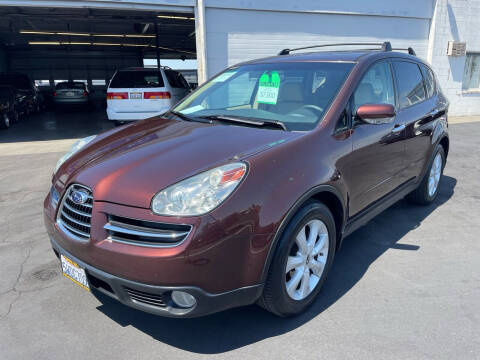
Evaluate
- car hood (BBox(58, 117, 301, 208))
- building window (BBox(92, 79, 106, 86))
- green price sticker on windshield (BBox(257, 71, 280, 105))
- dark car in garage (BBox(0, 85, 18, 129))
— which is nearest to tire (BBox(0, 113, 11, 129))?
dark car in garage (BBox(0, 85, 18, 129))

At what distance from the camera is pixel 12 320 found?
101 inches

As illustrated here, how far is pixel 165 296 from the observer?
2.01 metres

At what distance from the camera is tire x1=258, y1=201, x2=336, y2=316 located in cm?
222

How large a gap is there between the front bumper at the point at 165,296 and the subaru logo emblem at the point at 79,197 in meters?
0.36

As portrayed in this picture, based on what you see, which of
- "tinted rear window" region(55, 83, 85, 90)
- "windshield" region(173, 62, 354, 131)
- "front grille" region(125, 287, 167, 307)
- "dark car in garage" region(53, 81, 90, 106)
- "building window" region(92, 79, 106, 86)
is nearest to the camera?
"front grille" region(125, 287, 167, 307)

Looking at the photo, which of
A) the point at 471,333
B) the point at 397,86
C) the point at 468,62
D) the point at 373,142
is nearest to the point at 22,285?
the point at 373,142

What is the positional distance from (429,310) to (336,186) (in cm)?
107

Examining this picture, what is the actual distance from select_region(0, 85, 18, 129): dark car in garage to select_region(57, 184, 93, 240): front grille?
1161 centimetres

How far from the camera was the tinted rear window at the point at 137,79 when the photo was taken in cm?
945

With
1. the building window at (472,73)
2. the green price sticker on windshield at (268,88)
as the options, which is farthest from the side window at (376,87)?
the building window at (472,73)

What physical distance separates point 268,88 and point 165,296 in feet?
6.47

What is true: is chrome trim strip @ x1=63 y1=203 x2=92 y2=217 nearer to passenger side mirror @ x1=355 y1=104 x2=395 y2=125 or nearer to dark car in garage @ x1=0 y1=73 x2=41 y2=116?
passenger side mirror @ x1=355 y1=104 x2=395 y2=125

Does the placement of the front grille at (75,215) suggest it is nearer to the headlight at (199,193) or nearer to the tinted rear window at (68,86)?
the headlight at (199,193)

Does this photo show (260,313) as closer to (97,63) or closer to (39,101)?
(39,101)
